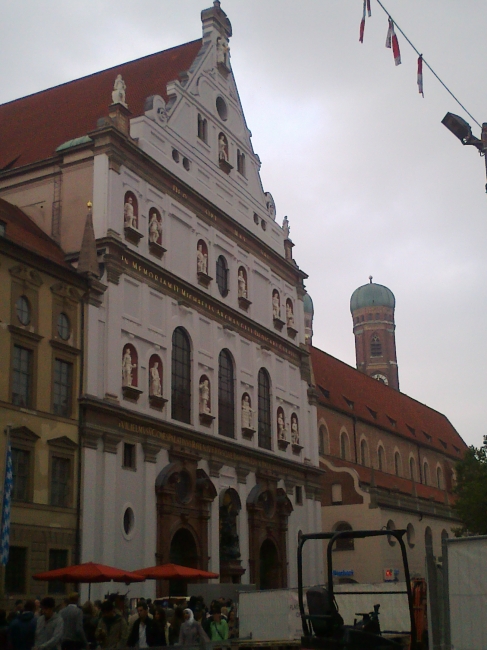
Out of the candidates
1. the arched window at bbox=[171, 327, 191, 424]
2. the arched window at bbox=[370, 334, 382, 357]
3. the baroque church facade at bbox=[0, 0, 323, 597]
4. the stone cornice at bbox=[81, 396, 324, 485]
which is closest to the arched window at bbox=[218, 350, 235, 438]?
the baroque church facade at bbox=[0, 0, 323, 597]

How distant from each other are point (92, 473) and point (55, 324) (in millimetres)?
4970

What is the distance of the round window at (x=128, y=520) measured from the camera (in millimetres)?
31562

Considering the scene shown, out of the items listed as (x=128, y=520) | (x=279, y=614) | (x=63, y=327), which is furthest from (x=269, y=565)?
(x=279, y=614)

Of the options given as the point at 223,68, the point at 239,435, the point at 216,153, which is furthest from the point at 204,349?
the point at 223,68

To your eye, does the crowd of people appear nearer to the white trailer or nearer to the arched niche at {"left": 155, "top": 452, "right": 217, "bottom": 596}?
the white trailer

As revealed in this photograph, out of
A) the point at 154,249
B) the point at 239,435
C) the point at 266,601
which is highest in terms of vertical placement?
the point at 154,249

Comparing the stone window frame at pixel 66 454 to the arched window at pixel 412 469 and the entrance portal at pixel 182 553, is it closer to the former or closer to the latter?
the entrance portal at pixel 182 553

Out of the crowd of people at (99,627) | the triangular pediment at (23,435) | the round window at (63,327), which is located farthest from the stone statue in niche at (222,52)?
the crowd of people at (99,627)

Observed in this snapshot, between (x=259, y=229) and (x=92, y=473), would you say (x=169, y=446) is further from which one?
(x=259, y=229)

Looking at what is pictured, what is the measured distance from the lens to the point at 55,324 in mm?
29969

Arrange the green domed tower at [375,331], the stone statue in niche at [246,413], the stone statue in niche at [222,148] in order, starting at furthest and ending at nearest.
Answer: the green domed tower at [375,331] < the stone statue in niche at [222,148] < the stone statue in niche at [246,413]

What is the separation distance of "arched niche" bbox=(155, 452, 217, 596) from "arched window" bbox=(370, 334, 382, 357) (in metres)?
79.8

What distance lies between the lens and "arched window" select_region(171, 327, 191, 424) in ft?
117

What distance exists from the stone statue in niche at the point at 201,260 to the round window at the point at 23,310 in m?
10.8
